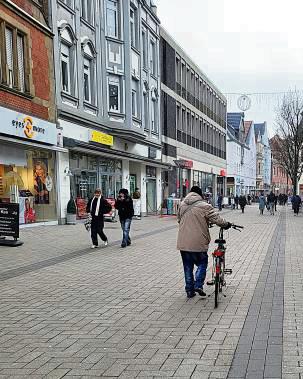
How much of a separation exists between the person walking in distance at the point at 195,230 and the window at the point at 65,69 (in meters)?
14.7

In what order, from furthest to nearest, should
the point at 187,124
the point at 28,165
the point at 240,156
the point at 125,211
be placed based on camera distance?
the point at 240,156 < the point at 187,124 < the point at 28,165 < the point at 125,211

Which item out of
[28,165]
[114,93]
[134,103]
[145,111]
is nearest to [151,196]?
[145,111]

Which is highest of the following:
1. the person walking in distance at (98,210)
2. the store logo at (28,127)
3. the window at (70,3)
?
the window at (70,3)

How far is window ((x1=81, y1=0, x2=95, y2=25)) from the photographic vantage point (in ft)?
72.3

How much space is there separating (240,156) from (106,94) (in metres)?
51.6

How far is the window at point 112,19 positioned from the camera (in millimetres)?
24203

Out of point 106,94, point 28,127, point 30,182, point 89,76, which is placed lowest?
point 30,182

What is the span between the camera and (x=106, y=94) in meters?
23.7

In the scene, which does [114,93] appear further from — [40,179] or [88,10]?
[40,179]

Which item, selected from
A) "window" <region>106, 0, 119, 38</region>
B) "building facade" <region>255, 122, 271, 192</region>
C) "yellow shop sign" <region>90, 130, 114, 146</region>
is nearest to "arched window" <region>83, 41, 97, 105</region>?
"yellow shop sign" <region>90, 130, 114, 146</region>

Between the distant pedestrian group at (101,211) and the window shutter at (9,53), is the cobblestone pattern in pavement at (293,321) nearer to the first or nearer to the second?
the distant pedestrian group at (101,211)

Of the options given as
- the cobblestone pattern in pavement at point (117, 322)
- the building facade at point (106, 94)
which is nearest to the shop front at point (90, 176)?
the building facade at point (106, 94)

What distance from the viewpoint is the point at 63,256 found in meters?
11.1

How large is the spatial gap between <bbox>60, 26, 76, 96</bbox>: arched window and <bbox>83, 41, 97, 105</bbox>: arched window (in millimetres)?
1274
